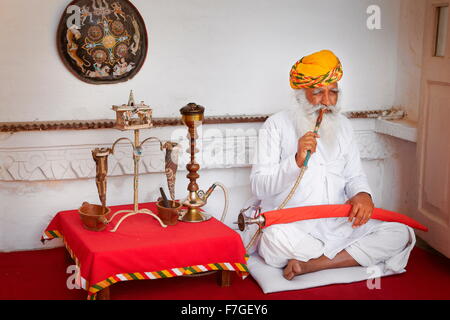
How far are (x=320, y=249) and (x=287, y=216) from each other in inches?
11.7

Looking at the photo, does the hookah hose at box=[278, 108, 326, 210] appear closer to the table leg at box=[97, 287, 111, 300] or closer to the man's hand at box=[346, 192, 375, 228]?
the man's hand at box=[346, 192, 375, 228]

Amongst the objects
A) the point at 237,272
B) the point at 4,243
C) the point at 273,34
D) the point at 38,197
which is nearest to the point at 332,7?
the point at 273,34

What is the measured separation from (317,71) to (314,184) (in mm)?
691

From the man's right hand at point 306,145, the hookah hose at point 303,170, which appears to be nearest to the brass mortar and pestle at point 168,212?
the hookah hose at point 303,170

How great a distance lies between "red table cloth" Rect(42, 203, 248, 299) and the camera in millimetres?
2934

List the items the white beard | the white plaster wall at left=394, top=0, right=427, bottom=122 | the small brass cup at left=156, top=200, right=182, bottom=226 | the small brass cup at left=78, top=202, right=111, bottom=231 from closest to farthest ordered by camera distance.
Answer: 1. the small brass cup at left=78, top=202, right=111, bottom=231
2. the small brass cup at left=156, top=200, right=182, bottom=226
3. the white beard
4. the white plaster wall at left=394, top=0, right=427, bottom=122

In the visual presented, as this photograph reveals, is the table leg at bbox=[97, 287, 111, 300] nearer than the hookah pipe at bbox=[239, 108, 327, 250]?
Yes

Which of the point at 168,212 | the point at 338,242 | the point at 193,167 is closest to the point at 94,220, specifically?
the point at 168,212

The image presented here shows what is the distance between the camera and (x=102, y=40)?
146 inches

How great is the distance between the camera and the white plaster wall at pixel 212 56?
3.62m

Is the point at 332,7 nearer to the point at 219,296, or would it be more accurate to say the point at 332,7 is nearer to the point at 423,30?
the point at 423,30

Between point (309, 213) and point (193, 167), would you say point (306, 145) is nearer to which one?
point (309, 213)

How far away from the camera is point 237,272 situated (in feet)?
10.6

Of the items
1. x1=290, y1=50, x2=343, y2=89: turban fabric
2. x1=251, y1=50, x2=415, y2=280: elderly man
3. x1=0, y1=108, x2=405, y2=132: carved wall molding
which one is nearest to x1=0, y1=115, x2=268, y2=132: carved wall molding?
x1=0, y1=108, x2=405, y2=132: carved wall molding
